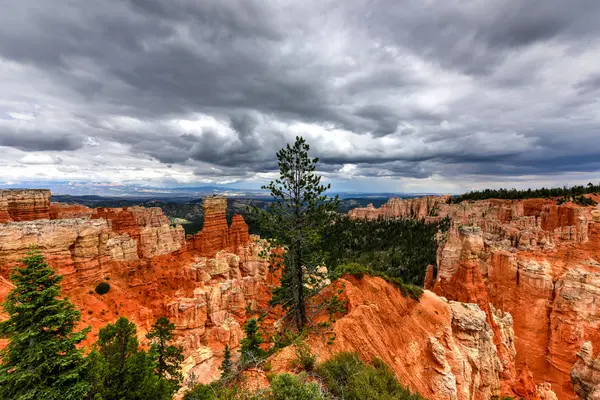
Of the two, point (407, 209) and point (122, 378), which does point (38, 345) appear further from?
point (407, 209)

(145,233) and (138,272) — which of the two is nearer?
(138,272)

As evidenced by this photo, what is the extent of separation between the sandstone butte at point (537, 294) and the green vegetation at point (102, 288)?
135ft

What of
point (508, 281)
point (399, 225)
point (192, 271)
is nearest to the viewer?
point (508, 281)

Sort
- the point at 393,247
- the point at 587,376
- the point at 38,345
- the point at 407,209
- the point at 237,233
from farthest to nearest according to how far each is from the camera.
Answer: the point at 407,209 → the point at 393,247 → the point at 237,233 → the point at 587,376 → the point at 38,345

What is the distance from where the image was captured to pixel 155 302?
31.8m

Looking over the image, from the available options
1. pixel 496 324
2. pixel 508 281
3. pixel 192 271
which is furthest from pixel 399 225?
pixel 192 271

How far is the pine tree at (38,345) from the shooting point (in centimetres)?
907

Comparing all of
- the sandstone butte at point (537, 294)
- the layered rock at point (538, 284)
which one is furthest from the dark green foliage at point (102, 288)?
the layered rock at point (538, 284)

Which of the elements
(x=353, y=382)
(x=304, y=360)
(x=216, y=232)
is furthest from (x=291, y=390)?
(x=216, y=232)

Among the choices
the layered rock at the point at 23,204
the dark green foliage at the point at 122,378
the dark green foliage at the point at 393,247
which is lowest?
the dark green foliage at the point at 393,247

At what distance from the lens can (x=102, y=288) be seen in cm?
2888

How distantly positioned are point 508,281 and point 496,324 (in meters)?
10.0

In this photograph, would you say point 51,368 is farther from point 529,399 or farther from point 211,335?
point 529,399

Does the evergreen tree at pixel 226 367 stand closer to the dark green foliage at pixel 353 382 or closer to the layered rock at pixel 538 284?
the dark green foliage at pixel 353 382
